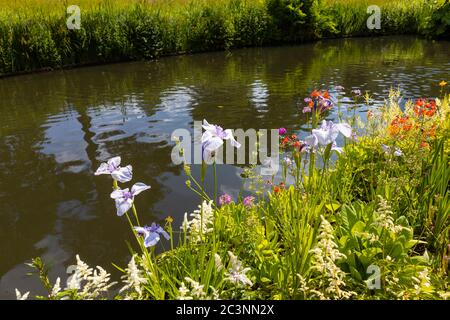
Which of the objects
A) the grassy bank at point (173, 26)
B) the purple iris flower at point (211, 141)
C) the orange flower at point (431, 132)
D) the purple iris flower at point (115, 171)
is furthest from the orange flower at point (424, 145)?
the grassy bank at point (173, 26)

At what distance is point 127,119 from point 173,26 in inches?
264

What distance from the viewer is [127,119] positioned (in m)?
7.25

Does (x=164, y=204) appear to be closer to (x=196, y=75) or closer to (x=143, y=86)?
(x=143, y=86)

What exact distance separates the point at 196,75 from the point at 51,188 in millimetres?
6578

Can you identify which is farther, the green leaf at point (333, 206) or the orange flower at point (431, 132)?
the orange flower at point (431, 132)

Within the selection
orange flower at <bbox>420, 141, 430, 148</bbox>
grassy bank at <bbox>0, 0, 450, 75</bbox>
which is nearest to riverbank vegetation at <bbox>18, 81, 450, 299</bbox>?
orange flower at <bbox>420, 141, 430, 148</bbox>

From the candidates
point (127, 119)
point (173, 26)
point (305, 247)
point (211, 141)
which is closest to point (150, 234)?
point (211, 141)

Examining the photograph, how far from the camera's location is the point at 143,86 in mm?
9695

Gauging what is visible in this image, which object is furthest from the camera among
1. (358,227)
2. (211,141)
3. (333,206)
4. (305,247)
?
(333,206)

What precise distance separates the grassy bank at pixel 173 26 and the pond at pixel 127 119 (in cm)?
61

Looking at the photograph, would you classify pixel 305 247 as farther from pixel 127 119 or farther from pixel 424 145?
pixel 127 119

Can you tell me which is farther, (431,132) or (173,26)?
(173,26)

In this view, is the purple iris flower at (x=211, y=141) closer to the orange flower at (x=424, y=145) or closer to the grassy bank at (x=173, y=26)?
the orange flower at (x=424, y=145)

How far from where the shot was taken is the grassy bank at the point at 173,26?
1098cm
